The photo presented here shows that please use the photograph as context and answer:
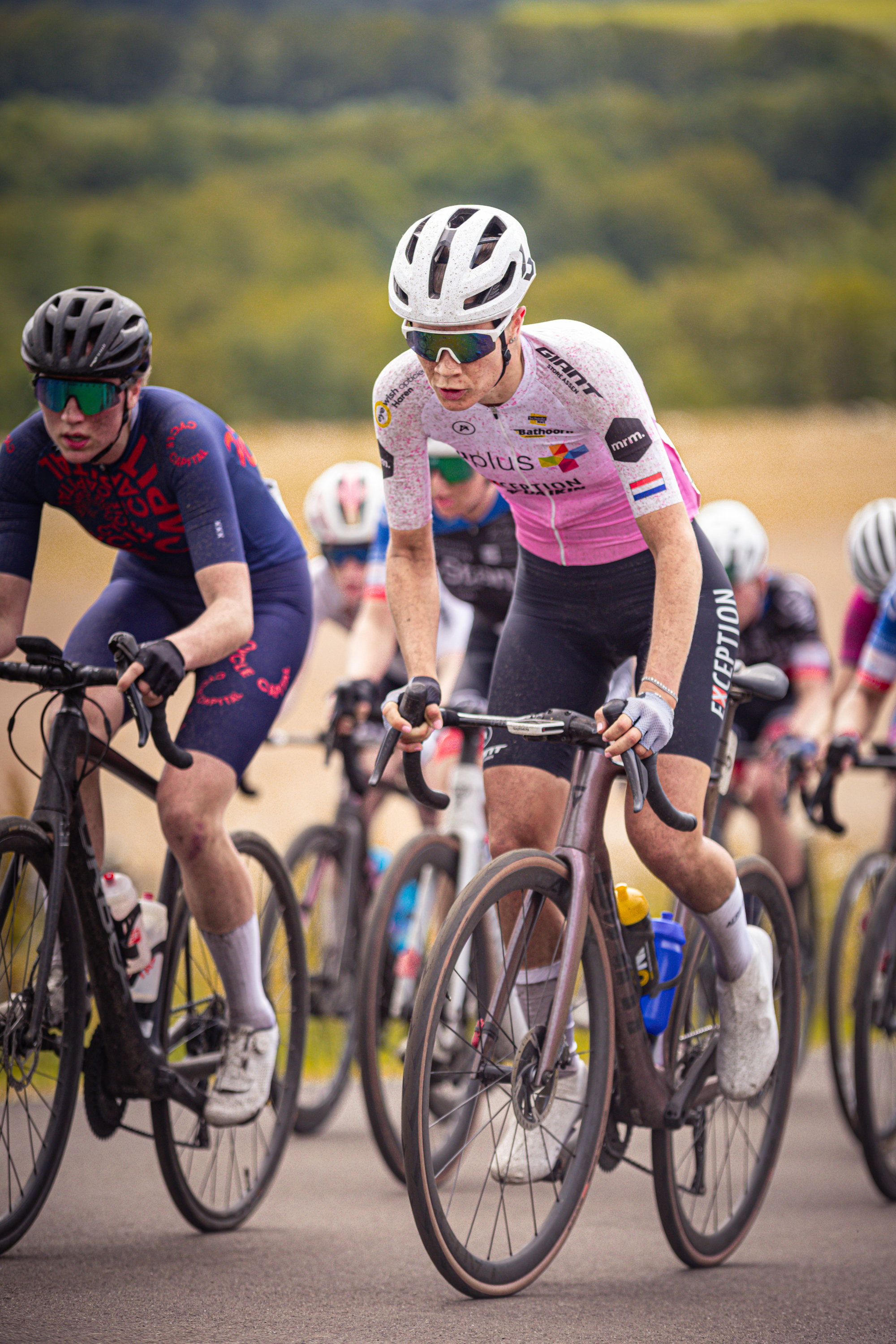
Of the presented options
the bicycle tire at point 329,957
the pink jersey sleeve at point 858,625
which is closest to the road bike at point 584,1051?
the bicycle tire at point 329,957

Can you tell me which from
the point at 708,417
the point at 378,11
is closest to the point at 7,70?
the point at 378,11

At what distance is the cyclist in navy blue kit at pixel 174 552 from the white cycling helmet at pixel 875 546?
10.4ft

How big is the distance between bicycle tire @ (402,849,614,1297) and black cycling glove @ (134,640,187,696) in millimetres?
922

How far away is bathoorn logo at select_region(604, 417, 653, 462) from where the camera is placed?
12.0ft

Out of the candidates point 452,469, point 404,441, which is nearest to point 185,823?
point 404,441

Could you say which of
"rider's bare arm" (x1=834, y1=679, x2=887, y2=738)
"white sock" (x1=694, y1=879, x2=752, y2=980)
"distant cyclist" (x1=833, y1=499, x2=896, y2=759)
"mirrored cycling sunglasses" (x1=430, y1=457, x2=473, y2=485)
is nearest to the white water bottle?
"white sock" (x1=694, y1=879, x2=752, y2=980)

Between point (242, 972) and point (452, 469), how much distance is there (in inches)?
83.9

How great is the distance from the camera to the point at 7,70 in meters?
62.8

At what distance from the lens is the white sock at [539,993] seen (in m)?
3.78

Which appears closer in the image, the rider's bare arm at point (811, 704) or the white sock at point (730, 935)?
the white sock at point (730, 935)

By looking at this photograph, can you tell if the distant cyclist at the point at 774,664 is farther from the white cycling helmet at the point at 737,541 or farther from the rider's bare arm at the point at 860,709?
the rider's bare arm at the point at 860,709

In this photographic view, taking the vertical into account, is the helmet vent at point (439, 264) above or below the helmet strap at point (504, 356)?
above

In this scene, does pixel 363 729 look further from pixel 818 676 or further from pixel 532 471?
pixel 532 471

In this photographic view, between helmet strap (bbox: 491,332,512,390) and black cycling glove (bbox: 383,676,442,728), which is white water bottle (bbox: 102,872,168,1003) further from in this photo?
helmet strap (bbox: 491,332,512,390)
